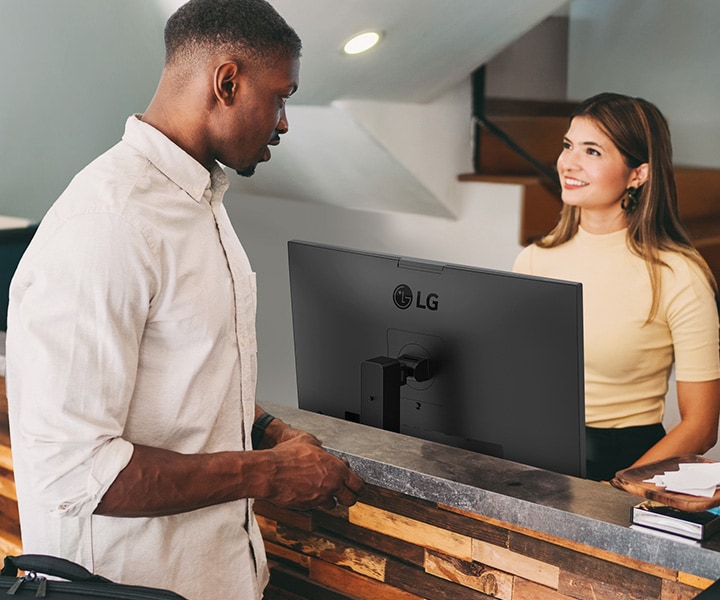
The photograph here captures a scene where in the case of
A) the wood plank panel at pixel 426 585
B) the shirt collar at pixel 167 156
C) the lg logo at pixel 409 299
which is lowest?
the wood plank panel at pixel 426 585

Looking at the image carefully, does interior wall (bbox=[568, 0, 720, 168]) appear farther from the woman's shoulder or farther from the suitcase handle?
the suitcase handle

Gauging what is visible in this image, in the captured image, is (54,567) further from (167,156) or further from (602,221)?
(602,221)

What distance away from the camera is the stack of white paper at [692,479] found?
4.28 feet

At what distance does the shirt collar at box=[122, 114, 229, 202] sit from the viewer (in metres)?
1.27

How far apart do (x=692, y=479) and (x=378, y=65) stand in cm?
234

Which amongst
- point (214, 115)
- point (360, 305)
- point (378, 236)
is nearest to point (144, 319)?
point (214, 115)

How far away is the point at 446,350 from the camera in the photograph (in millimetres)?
1634

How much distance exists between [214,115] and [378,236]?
10.5ft

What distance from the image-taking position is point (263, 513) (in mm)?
1812

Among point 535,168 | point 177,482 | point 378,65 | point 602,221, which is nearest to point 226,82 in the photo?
point 177,482

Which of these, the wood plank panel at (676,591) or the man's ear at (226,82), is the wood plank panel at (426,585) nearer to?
the wood plank panel at (676,591)

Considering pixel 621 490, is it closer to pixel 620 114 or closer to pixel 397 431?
pixel 397 431

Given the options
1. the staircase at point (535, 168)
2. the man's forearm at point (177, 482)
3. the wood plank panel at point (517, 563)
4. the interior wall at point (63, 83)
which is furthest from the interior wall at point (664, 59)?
the man's forearm at point (177, 482)

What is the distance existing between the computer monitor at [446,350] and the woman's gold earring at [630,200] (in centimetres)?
106
